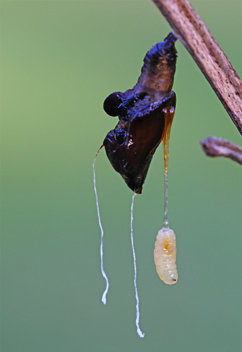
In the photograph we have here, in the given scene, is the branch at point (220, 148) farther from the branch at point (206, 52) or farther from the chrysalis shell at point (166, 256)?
the chrysalis shell at point (166, 256)

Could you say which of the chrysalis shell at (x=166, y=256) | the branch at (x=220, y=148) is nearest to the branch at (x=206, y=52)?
the branch at (x=220, y=148)

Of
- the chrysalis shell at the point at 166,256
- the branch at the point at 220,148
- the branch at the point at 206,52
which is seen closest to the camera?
the branch at the point at 220,148

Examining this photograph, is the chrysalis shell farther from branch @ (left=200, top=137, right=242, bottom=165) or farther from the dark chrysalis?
branch @ (left=200, top=137, right=242, bottom=165)

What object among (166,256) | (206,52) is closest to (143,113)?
(206,52)

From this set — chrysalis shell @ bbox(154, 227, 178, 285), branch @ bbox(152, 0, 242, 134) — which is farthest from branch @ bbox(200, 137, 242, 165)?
chrysalis shell @ bbox(154, 227, 178, 285)

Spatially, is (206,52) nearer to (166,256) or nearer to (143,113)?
(143,113)
